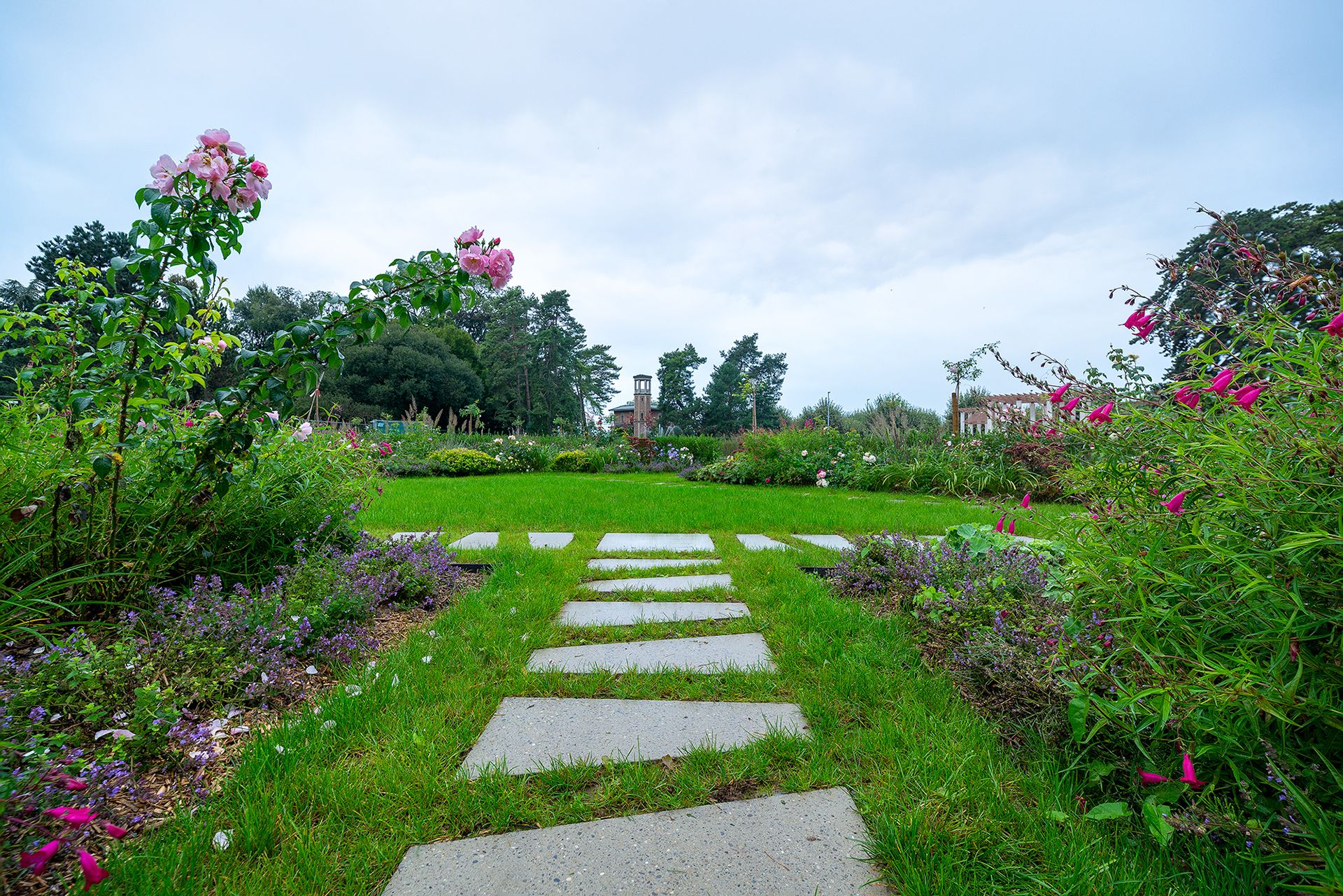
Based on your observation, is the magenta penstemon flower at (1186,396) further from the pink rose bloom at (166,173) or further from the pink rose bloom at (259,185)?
the pink rose bloom at (166,173)

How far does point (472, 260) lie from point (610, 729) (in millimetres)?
1643

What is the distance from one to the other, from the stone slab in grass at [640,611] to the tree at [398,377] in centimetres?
2646

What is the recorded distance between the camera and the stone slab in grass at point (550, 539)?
343 centimetres

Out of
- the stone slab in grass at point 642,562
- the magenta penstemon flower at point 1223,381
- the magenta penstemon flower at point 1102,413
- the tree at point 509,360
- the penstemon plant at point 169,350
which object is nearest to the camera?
the magenta penstemon flower at point 1223,381

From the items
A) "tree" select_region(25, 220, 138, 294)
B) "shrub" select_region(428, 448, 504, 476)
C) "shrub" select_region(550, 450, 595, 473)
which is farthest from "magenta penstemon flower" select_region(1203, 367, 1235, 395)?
"tree" select_region(25, 220, 138, 294)

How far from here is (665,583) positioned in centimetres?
259

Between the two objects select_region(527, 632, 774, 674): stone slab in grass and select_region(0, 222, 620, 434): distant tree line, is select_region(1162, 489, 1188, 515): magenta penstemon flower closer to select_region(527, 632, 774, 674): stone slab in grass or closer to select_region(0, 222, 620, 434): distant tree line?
select_region(527, 632, 774, 674): stone slab in grass

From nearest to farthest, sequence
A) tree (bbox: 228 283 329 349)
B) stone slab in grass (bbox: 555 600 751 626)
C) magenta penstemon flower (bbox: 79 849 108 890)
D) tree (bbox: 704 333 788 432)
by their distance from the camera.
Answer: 1. magenta penstemon flower (bbox: 79 849 108 890)
2. stone slab in grass (bbox: 555 600 751 626)
3. tree (bbox: 228 283 329 349)
4. tree (bbox: 704 333 788 432)

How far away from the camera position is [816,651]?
1.72 m

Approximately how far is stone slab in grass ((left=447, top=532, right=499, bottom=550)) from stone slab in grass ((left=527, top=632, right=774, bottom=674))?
1.74 metres

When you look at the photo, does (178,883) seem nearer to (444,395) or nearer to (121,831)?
(121,831)

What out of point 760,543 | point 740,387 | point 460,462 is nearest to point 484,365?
point 740,387

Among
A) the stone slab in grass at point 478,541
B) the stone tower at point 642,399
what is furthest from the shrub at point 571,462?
the stone slab in grass at point 478,541

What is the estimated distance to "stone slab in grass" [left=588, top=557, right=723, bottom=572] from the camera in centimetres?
291
